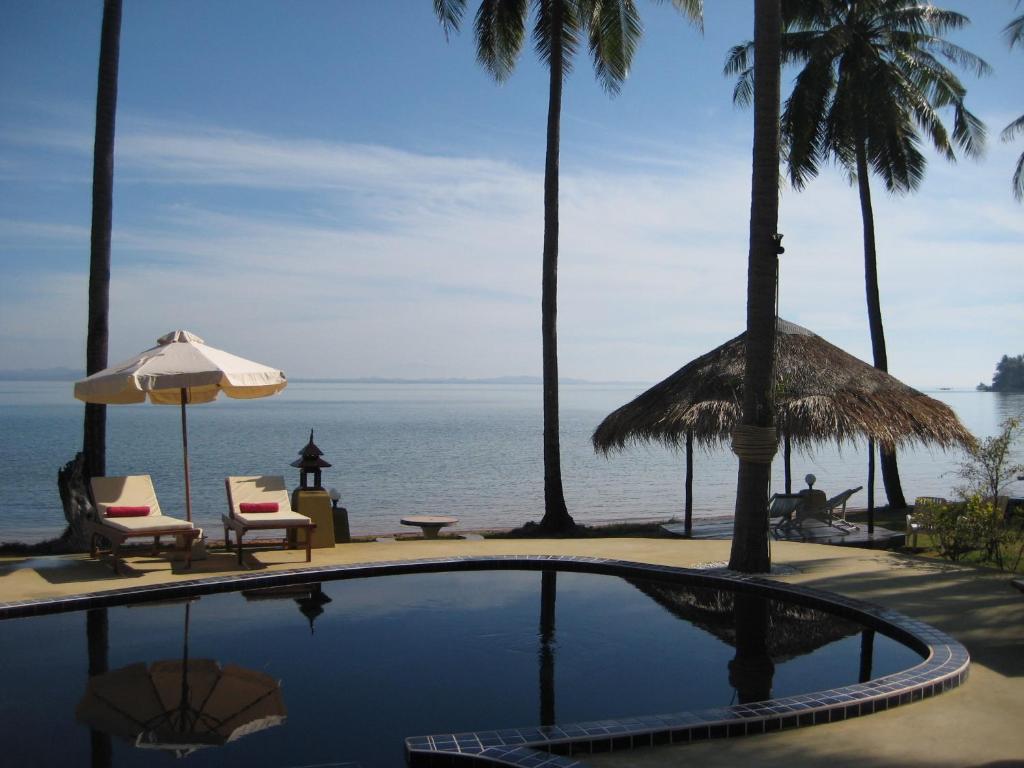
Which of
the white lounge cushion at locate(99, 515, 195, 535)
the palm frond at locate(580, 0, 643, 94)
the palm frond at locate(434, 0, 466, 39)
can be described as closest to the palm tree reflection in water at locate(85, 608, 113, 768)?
the white lounge cushion at locate(99, 515, 195, 535)

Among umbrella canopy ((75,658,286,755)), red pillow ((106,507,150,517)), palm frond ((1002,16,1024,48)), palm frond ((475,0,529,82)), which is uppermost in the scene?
palm frond ((1002,16,1024,48))

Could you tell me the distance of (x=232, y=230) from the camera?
105 ft

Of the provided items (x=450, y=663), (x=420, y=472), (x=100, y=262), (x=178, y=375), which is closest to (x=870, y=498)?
(x=450, y=663)

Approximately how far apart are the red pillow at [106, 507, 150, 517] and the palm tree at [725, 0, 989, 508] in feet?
47.8

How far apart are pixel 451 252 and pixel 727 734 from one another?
26001 mm

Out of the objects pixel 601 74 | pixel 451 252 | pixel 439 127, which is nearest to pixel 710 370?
pixel 601 74

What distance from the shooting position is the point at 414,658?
640 centimetres

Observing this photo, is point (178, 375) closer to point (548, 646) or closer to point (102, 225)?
point (102, 225)

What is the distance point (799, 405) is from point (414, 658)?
8.34 meters

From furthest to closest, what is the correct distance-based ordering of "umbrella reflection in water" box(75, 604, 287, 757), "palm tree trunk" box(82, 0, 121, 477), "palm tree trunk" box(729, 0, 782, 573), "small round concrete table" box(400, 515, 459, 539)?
"small round concrete table" box(400, 515, 459, 539)
"palm tree trunk" box(82, 0, 121, 477)
"palm tree trunk" box(729, 0, 782, 573)
"umbrella reflection in water" box(75, 604, 287, 757)

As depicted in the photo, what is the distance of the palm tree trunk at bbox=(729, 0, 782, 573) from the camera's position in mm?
8703

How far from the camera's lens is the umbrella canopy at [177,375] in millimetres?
8938

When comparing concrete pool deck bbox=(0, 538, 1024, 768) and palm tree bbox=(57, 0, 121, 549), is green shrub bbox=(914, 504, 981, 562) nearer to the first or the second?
concrete pool deck bbox=(0, 538, 1024, 768)

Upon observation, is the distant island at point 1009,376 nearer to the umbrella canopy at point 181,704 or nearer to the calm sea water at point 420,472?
the calm sea water at point 420,472
